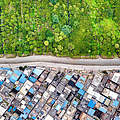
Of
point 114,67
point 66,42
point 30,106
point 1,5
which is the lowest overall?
point 30,106

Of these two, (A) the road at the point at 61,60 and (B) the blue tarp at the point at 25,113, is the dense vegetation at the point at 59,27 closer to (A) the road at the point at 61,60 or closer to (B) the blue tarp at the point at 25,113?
(A) the road at the point at 61,60

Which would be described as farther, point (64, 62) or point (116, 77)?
point (64, 62)

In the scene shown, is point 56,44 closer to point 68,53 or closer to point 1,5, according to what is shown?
point 68,53

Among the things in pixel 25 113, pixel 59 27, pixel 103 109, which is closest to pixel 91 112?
pixel 103 109

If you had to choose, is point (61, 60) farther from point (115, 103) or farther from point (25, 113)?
point (115, 103)

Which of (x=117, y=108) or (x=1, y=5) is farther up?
(x=1, y=5)

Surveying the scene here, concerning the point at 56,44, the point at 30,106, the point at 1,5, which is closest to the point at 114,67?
the point at 56,44
